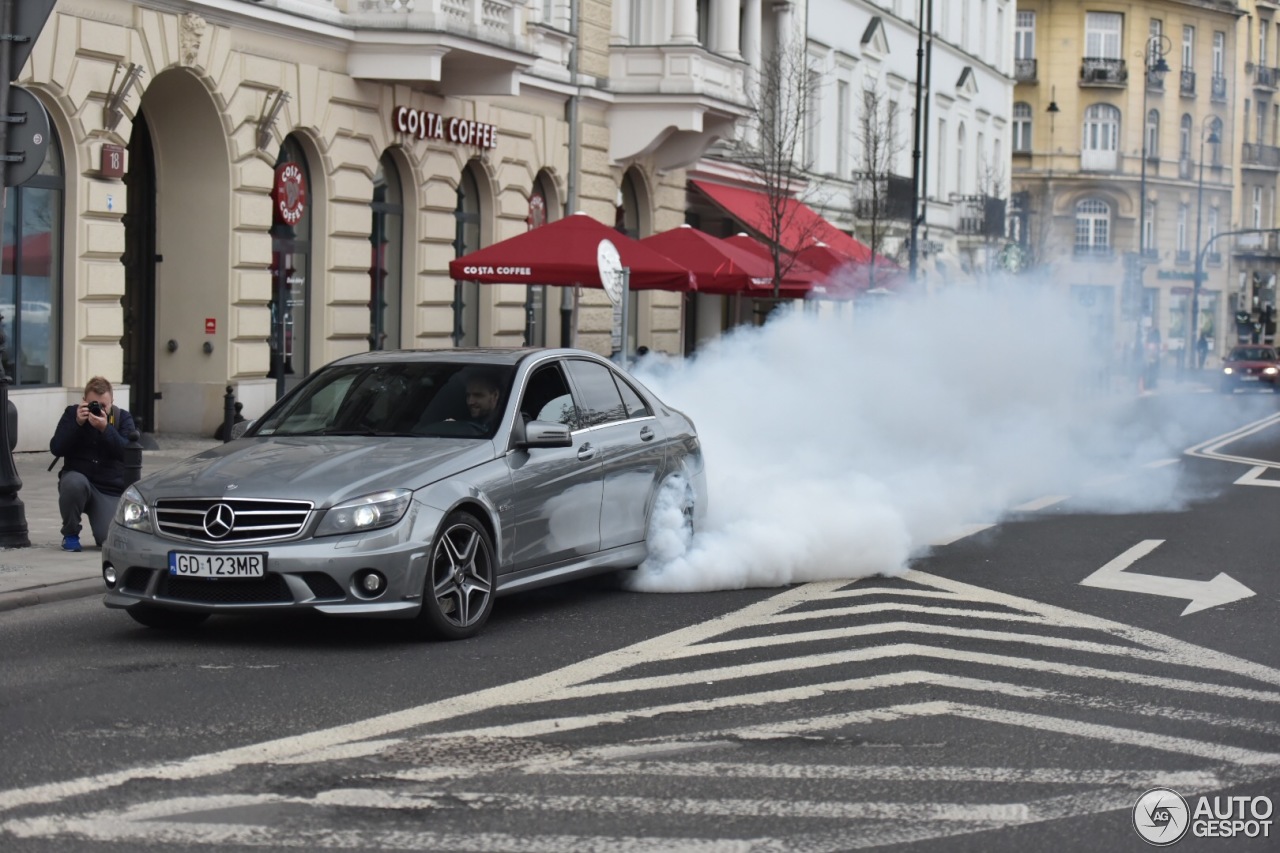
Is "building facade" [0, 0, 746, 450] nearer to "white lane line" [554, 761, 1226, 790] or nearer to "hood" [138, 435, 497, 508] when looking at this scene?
"hood" [138, 435, 497, 508]

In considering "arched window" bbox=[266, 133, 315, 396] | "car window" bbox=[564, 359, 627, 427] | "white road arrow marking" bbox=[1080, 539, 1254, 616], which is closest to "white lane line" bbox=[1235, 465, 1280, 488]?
"white road arrow marking" bbox=[1080, 539, 1254, 616]

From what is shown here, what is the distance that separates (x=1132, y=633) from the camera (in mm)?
10023

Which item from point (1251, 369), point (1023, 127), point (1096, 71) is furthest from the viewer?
point (1023, 127)

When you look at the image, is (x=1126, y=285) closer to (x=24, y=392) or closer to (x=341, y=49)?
(x=341, y=49)

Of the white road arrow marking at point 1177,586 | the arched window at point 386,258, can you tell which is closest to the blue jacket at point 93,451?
the white road arrow marking at point 1177,586

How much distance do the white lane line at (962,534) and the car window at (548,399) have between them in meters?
4.26

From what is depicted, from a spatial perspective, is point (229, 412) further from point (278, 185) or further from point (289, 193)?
point (289, 193)

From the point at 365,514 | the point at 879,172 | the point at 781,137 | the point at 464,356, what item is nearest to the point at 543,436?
the point at 464,356

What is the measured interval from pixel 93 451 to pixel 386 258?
13.9 m

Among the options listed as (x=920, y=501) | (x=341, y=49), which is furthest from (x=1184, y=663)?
(x=341, y=49)

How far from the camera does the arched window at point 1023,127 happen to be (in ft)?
270

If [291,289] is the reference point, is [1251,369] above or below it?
below

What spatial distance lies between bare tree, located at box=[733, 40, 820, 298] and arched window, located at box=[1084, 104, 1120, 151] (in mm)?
44805

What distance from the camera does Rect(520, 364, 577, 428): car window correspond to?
10570mm
